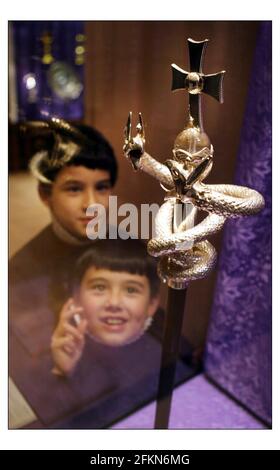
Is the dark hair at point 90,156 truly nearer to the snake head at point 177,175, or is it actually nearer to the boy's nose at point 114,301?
the boy's nose at point 114,301

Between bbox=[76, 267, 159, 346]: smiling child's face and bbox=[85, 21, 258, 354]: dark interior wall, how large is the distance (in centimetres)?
15

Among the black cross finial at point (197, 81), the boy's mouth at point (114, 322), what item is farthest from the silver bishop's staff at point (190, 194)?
the boy's mouth at point (114, 322)

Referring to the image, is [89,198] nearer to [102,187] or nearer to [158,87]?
[102,187]

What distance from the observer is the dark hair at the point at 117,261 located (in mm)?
1237

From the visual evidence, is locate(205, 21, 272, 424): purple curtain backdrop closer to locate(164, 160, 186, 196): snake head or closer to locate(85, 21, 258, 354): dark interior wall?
locate(85, 21, 258, 354): dark interior wall

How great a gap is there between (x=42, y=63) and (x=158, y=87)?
368mm

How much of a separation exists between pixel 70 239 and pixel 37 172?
0.21 metres

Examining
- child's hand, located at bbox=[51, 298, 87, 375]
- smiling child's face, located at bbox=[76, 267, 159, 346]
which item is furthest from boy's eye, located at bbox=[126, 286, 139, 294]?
child's hand, located at bbox=[51, 298, 87, 375]

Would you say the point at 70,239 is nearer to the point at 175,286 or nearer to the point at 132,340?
the point at 132,340

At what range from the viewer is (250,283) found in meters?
1.33

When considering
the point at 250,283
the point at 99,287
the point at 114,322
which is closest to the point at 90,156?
the point at 99,287

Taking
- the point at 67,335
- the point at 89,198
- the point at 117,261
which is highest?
the point at 89,198

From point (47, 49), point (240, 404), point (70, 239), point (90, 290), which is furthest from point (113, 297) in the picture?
point (47, 49)

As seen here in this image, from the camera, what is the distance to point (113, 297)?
1.29 metres
